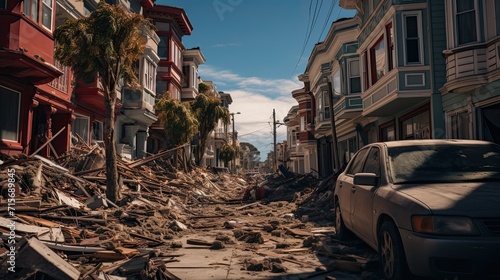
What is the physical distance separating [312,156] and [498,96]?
1202 inches

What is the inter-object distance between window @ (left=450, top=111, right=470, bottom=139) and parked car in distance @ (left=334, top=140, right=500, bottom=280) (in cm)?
687

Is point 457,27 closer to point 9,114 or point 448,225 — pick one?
point 448,225

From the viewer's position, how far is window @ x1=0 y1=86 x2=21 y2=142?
1173 cm

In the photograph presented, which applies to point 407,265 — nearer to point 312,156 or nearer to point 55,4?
point 55,4

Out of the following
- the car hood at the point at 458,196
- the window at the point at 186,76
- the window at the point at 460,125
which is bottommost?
the car hood at the point at 458,196

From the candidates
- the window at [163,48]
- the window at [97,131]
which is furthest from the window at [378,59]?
the window at [163,48]

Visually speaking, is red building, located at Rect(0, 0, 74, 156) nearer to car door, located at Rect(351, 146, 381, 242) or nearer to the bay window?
car door, located at Rect(351, 146, 381, 242)

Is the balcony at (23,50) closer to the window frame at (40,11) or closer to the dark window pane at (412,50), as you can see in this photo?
the window frame at (40,11)

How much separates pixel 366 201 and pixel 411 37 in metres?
10.6

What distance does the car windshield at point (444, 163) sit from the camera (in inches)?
192

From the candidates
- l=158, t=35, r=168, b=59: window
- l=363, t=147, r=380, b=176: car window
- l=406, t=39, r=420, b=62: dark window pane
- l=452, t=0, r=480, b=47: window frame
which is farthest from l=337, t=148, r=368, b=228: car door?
l=158, t=35, r=168, b=59: window

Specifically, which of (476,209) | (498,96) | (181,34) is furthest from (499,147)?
(181,34)

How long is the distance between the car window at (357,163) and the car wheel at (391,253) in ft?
6.09

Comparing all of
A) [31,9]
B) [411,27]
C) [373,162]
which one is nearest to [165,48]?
[31,9]
